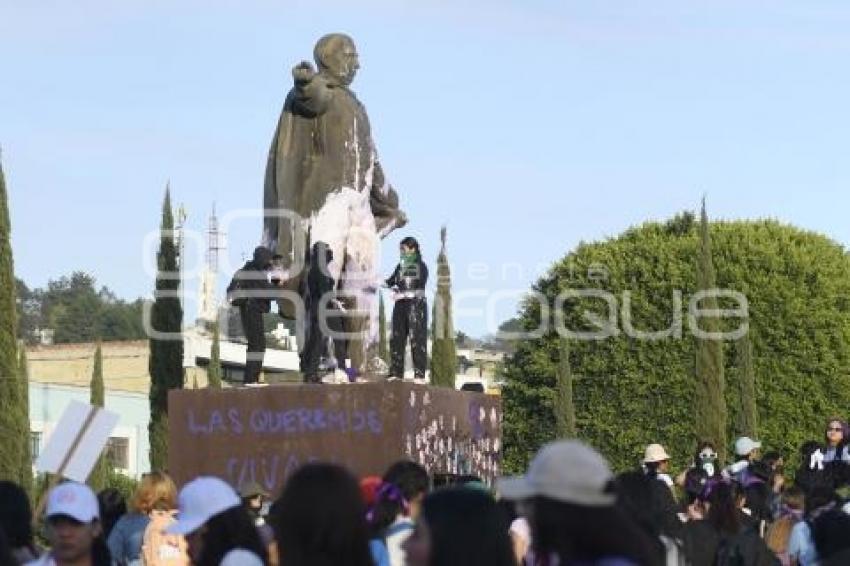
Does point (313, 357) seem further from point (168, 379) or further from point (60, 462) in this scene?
point (168, 379)

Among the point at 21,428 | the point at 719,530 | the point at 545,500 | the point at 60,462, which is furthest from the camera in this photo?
the point at 21,428

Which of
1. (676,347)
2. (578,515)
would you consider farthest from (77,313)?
(578,515)

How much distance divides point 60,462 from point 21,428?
95.1 feet

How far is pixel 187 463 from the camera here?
1773 centimetres

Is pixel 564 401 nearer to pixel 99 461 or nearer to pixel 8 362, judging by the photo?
pixel 99 461

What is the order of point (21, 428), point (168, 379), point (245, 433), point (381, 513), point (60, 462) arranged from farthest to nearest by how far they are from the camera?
point (168, 379) → point (21, 428) → point (245, 433) → point (60, 462) → point (381, 513)

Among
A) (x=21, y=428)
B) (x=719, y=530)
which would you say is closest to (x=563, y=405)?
(x=21, y=428)

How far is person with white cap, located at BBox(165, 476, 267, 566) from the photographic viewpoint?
25.5 ft

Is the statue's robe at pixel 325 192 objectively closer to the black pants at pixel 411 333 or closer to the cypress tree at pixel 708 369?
the black pants at pixel 411 333

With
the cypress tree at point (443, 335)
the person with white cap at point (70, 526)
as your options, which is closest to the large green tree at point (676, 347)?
the cypress tree at point (443, 335)

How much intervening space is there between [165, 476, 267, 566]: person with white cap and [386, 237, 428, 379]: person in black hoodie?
10833mm

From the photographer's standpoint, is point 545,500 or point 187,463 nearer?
point 545,500

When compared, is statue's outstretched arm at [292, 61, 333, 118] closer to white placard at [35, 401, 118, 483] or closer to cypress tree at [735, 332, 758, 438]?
white placard at [35, 401, 118, 483]

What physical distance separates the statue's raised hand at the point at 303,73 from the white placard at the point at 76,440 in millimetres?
7945
